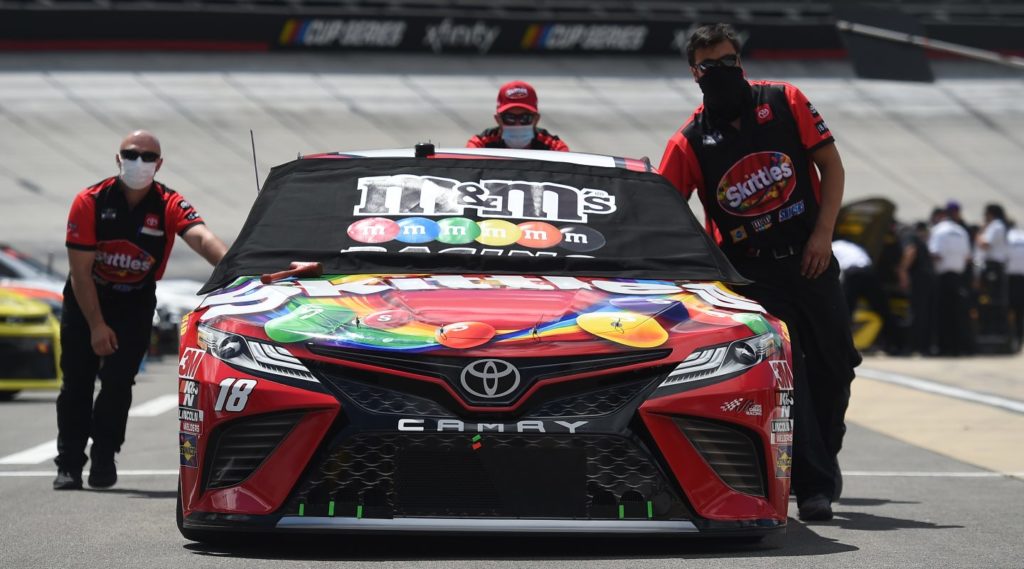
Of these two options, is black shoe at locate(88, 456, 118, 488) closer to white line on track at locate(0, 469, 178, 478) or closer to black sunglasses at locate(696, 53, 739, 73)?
white line on track at locate(0, 469, 178, 478)

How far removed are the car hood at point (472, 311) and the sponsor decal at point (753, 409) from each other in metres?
0.26

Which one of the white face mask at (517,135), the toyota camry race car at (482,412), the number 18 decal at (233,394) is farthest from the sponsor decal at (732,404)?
the white face mask at (517,135)

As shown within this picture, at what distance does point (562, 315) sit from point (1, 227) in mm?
34977

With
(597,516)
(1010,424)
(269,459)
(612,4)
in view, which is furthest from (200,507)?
(612,4)

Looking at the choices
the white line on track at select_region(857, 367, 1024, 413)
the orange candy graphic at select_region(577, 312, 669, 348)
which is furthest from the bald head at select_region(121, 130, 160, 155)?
the white line on track at select_region(857, 367, 1024, 413)

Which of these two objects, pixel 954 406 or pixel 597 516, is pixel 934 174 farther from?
pixel 597 516

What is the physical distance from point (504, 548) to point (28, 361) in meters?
8.68

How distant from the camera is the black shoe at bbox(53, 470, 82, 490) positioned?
7.83 m

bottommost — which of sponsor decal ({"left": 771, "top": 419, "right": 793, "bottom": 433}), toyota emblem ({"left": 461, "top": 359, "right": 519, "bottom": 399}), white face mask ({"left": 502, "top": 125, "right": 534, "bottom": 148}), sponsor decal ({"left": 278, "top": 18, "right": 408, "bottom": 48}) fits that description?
sponsor decal ({"left": 771, "top": 419, "right": 793, "bottom": 433})

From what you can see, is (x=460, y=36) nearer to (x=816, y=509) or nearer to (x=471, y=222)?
(x=816, y=509)

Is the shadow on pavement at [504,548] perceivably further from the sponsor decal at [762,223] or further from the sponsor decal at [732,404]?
the sponsor decal at [762,223]

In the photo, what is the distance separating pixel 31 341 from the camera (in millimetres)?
13430

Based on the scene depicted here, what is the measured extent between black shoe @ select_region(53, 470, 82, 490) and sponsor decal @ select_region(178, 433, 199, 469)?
8.57ft

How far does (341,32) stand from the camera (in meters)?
46.6
